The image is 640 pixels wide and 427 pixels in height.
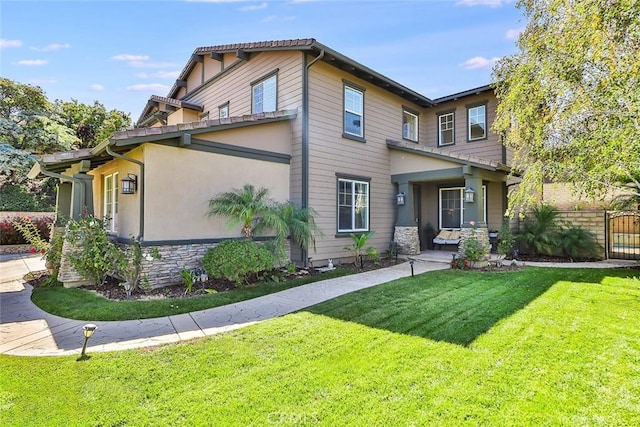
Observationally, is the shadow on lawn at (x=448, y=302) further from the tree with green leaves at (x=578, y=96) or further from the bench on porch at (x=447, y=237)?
the bench on porch at (x=447, y=237)

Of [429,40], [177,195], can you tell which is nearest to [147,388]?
[177,195]

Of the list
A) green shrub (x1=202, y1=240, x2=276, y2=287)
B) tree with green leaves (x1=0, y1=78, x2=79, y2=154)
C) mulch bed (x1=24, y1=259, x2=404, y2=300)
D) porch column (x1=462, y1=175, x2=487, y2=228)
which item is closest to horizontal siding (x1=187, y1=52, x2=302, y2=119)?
green shrub (x1=202, y1=240, x2=276, y2=287)

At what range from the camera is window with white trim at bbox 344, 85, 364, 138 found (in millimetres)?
10578

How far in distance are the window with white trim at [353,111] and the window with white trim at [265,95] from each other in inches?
90.1

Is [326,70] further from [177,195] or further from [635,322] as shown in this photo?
[635,322]

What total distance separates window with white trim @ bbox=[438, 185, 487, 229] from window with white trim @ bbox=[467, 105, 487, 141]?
6.97ft

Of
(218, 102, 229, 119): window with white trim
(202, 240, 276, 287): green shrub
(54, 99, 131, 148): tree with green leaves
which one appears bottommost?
(202, 240, 276, 287): green shrub

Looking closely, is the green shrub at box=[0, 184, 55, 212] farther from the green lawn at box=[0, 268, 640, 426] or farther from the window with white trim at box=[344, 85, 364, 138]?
the green lawn at box=[0, 268, 640, 426]

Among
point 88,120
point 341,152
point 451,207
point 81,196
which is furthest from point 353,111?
point 88,120

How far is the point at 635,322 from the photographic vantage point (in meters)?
4.73

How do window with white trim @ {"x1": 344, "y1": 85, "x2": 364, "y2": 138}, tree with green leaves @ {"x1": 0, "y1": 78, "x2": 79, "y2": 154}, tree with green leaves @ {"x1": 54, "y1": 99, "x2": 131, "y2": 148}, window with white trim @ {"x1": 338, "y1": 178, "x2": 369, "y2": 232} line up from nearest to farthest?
window with white trim @ {"x1": 338, "y1": 178, "x2": 369, "y2": 232} < window with white trim @ {"x1": 344, "y1": 85, "x2": 364, "y2": 138} < tree with green leaves @ {"x1": 0, "y1": 78, "x2": 79, "y2": 154} < tree with green leaves @ {"x1": 54, "y1": 99, "x2": 131, "y2": 148}

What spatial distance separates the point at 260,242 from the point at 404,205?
561 centimetres

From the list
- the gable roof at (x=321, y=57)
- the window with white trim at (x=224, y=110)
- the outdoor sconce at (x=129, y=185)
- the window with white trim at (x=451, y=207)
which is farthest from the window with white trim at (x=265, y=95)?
the window with white trim at (x=451, y=207)

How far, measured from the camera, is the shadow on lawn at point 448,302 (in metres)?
4.68
